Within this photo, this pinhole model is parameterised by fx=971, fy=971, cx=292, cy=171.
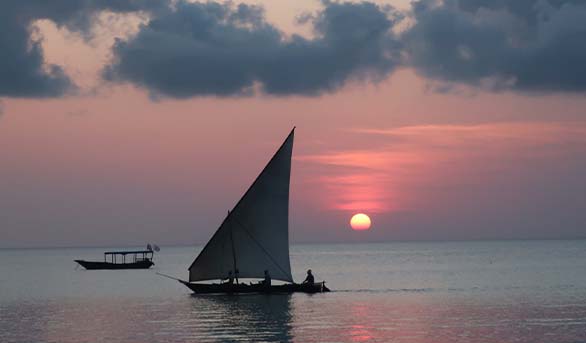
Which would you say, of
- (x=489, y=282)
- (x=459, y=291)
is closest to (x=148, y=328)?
(x=459, y=291)

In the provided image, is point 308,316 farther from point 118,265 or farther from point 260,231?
point 118,265

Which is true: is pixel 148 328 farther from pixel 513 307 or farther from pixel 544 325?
pixel 513 307

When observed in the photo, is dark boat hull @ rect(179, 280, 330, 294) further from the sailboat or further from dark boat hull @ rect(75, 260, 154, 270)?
dark boat hull @ rect(75, 260, 154, 270)

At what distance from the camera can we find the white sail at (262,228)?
213ft

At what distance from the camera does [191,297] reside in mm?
76812

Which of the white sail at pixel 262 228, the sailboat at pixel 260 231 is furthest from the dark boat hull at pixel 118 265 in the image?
the white sail at pixel 262 228

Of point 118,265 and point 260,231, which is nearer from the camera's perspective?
point 260,231

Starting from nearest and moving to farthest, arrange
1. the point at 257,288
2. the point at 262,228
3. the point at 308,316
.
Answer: the point at 308,316 → the point at 262,228 → the point at 257,288

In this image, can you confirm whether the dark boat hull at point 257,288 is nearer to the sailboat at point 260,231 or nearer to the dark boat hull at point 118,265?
the sailboat at point 260,231

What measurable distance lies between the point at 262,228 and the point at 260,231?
0.24 meters

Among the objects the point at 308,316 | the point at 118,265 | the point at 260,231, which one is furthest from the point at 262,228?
the point at 118,265

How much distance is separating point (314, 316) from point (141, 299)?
2434cm

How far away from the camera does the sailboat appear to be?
65.1m

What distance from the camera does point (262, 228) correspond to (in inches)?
2579
